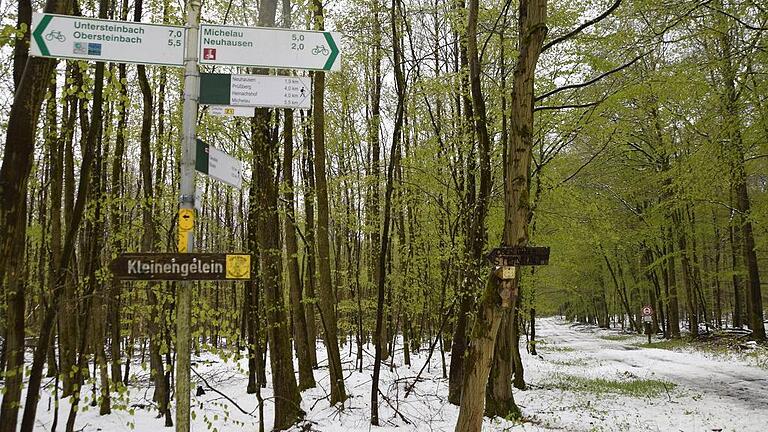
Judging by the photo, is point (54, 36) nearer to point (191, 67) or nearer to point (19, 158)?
point (191, 67)

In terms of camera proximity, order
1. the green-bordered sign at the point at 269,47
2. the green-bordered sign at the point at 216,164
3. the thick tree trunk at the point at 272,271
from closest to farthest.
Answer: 1. the green-bordered sign at the point at 216,164
2. the green-bordered sign at the point at 269,47
3. the thick tree trunk at the point at 272,271

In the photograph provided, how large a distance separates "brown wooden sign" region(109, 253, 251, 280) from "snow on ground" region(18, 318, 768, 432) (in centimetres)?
269

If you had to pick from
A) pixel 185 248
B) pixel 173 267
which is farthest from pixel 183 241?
pixel 173 267

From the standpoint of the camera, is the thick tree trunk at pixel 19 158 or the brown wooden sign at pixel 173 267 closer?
the brown wooden sign at pixel 173 267

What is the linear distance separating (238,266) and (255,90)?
1.15 metres

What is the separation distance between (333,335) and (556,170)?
7.97 meters

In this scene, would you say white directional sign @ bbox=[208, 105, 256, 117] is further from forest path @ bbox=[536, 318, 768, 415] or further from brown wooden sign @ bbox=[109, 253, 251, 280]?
forest path @ bbox=[536, 318, 768, 415]

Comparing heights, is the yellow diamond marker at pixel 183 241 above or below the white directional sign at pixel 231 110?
below

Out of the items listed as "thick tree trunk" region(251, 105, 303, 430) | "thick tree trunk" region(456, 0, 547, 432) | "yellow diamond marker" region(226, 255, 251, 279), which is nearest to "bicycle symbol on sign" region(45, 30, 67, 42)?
"yellow diamond marker" region(226, 255, 251, 279)

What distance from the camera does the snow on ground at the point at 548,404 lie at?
28.1ft

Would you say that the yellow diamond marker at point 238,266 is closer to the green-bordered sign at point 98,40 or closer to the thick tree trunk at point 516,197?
the green-bordered sign at point 98,40

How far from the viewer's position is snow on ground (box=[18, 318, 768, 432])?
8.56 m

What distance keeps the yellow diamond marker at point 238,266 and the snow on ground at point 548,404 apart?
2713 millimetres

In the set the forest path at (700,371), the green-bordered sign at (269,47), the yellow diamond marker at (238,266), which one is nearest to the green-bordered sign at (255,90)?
the green-bordered sign at (269,47)
